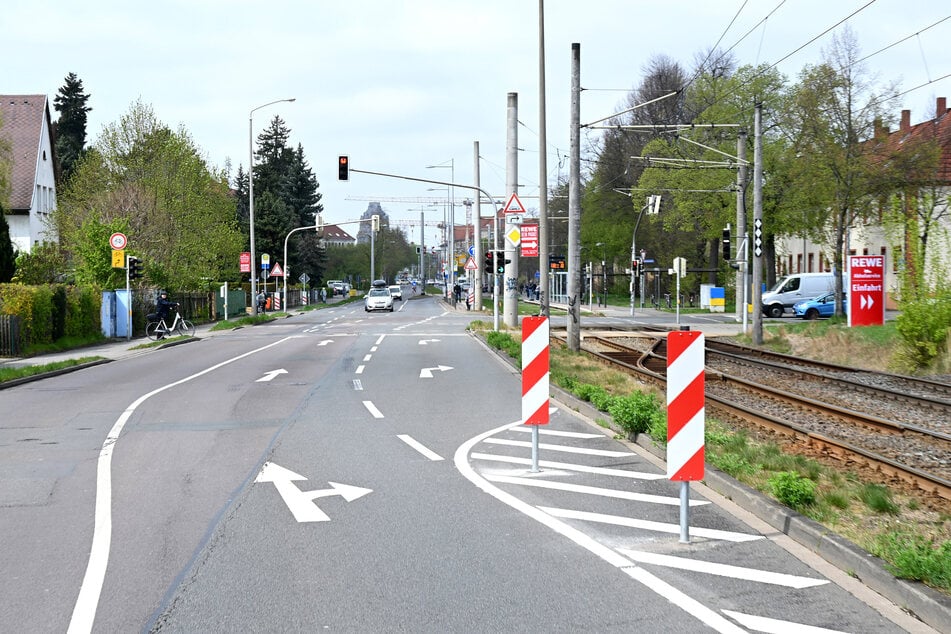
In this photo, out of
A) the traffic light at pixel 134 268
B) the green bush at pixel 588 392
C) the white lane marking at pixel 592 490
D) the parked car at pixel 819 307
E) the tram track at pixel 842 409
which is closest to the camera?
the white lane marking at pixel 592 490

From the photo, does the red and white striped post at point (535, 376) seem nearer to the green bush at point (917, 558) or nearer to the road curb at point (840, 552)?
the road curb at point (840, 552)

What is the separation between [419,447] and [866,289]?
881 inches

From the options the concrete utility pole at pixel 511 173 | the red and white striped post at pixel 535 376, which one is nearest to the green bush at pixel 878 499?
the red and white striped post at pixel 535 376

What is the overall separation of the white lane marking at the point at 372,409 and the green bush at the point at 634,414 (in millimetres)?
3463

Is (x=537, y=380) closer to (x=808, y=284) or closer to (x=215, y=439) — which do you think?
(x=215, y=439)

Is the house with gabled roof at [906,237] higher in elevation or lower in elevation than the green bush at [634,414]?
higher

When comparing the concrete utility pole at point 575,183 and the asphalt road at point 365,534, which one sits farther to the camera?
the concrete utility pole at point 575,183

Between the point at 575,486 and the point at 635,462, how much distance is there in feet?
4.54

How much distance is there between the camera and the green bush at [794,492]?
7.31 meters

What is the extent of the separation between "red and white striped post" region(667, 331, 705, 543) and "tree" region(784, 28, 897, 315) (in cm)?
3058

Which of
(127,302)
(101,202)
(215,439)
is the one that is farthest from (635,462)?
(101,202)

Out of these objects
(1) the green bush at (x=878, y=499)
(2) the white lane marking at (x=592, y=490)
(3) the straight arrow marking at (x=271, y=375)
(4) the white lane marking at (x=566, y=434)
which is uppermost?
(1) the green bush at (x=878, y=499)

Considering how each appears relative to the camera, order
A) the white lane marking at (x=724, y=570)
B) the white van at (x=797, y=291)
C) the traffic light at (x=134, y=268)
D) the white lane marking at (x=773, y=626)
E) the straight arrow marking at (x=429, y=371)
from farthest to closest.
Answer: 1. the white van at (x=797, y=291)
2. the traffic light at (x=134, y=268)
3. the straight arrow marking at (x=429, y=371)
4. the white lane marking at (x=724, y=570)
5. the white lane marking at (x=773, y=626)

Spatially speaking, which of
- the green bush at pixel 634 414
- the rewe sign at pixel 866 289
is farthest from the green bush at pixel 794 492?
the rewe sign at pixel 866 289
